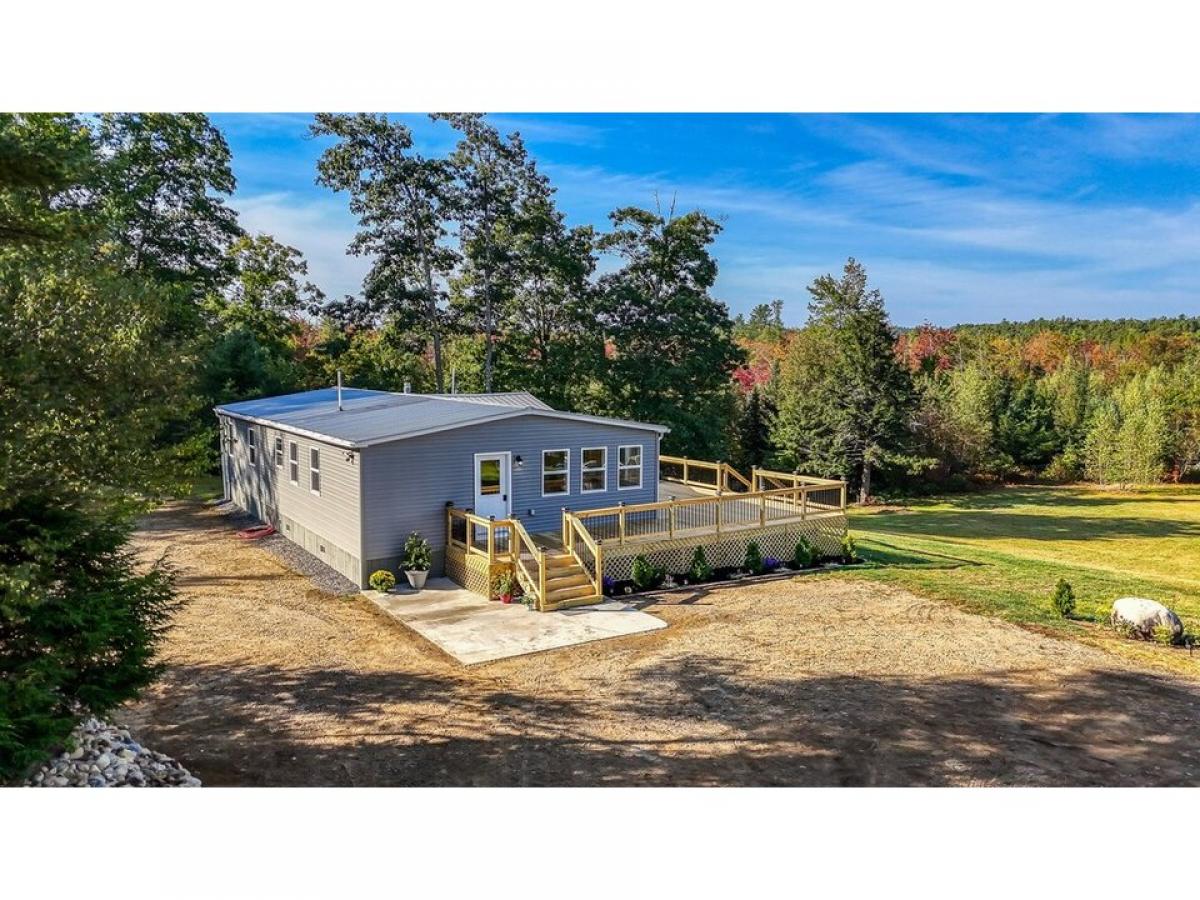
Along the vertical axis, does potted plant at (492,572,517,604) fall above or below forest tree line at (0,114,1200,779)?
below

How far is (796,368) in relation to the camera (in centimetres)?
2202

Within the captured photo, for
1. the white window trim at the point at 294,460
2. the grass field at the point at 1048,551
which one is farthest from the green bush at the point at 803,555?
the white window trim at the point at 294,460

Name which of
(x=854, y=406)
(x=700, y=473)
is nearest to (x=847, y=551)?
(x=700, y=473)

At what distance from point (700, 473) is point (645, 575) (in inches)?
300

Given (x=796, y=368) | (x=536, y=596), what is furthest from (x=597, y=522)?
(x=796, y=368)

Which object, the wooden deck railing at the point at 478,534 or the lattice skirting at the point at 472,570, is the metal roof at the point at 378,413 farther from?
the lattice skirting at the point at 472,570

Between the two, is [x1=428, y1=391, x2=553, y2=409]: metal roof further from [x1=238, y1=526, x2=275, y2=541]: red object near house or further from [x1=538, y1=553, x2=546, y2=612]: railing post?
[x1=538, y1=553, x2=546, y2=612]: railing post

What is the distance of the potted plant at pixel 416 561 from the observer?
8945 mm

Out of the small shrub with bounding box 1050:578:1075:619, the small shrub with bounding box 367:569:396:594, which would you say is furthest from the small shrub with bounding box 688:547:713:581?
the small shrub with bounding box 1050:578:1075:619

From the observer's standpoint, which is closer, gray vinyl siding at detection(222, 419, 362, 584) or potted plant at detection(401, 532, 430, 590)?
potted plant at detection(401, 532, 430, 590)

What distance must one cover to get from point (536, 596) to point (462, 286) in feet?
28.2

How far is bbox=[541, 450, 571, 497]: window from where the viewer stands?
1045 cm

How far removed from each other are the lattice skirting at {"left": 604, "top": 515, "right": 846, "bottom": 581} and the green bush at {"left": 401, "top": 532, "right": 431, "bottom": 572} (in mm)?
2386
